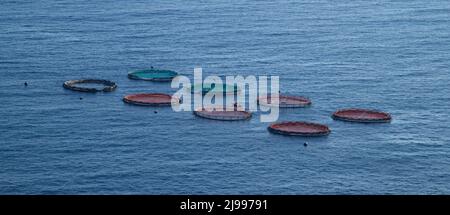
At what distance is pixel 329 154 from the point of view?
585 feet

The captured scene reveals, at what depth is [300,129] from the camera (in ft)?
642

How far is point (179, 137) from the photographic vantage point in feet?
621

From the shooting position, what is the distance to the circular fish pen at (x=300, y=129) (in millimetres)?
190625

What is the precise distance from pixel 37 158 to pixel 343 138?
72.8m

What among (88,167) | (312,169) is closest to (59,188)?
(88,167)

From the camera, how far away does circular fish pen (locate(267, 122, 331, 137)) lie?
191 metres
